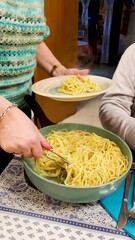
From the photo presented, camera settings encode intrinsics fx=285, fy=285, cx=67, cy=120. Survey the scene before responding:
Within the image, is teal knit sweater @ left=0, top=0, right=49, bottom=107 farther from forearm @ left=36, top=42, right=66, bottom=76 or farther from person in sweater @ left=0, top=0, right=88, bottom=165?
forearm @ left=36, top=42, right=66, bottom=76

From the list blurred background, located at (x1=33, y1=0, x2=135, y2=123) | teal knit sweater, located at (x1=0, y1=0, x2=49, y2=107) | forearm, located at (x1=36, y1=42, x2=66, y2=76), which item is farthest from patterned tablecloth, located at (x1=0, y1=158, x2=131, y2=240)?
blurred background, located at (x1=33, y1=0, x2=135, y2=123)

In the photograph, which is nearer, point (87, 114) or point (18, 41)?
point (18, 41)

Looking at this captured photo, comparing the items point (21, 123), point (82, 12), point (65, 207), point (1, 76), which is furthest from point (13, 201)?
point (82, 12)

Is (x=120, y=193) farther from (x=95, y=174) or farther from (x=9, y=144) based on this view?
(x=9, y=144)

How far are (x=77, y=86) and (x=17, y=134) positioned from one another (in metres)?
0.50

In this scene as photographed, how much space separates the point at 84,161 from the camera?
790 millimetres

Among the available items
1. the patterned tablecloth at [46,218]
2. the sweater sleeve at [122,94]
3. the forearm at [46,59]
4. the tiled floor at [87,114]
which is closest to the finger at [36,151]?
the patterned tablecloth at [46,218]

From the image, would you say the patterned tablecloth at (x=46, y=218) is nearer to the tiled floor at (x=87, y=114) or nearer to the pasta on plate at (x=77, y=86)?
the pasta on plate at (x=77, y=86)

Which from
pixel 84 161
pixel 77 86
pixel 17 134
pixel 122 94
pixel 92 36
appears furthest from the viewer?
pixel 92 36

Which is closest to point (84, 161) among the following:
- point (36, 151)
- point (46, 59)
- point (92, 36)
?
point (36, 151)

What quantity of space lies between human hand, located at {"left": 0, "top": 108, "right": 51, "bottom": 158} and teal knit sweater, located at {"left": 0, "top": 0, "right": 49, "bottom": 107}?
289 mm

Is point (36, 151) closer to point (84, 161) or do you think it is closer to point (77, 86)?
point (84, 161)

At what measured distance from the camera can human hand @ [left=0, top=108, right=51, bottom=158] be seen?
26.2 inches

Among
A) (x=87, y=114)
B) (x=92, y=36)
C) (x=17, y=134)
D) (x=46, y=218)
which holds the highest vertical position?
(x=17, y=134)
